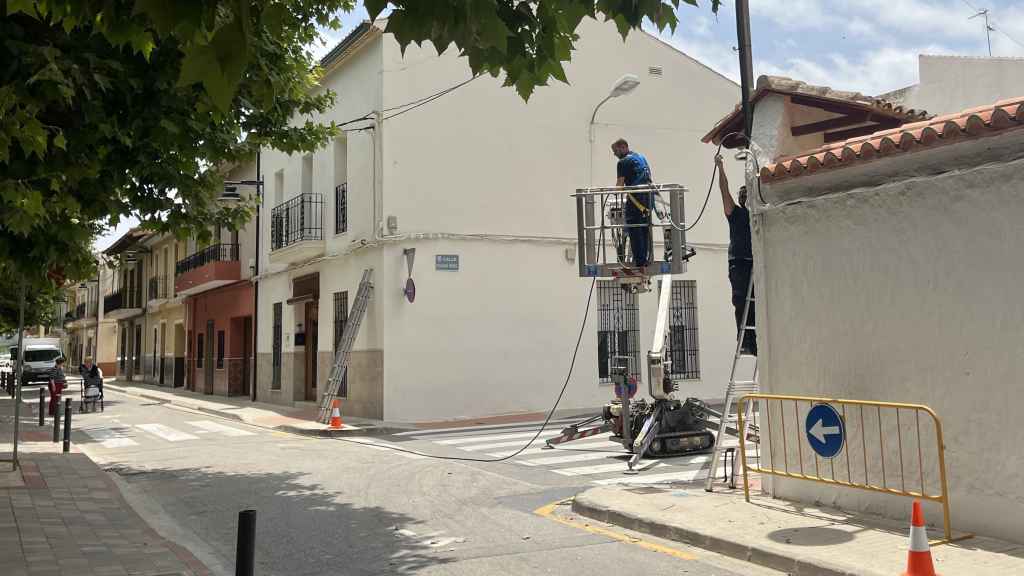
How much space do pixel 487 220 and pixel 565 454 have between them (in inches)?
291

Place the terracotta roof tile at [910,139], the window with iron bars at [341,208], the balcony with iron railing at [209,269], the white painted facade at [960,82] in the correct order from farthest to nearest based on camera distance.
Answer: the balcony with iron railing at [209,269] < the window with iron bars at [341,208] < the white painted facade at [960,82] < the terracotta roof tile at [910,139]

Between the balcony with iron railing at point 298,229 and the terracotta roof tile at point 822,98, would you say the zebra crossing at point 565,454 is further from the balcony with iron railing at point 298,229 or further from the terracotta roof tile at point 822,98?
the balcony with iron railing at point 298,229

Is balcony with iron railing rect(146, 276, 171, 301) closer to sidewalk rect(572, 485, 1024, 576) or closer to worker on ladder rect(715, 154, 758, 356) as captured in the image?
worker on ladder rect(715, 154, 758, 356)

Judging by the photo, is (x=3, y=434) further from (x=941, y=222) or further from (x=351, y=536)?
(x=941, y=222)

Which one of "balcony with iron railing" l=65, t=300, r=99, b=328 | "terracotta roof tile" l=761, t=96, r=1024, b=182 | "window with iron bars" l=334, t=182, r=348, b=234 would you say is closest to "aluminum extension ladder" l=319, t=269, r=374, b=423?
"window with iron bars" l=334, t=182, r=348, b=234

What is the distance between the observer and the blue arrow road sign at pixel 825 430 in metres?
6.40

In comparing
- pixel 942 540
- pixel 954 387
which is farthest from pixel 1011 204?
pixel 942 540

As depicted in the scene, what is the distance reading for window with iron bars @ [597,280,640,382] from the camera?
18578 millimetres

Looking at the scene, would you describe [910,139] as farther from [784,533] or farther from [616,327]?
[616,327]

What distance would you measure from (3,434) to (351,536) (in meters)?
11.5

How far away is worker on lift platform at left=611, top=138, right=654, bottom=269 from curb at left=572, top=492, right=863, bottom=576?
3.40 m

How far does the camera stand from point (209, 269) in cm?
2717

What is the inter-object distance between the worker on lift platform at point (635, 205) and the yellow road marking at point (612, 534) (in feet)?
11.5

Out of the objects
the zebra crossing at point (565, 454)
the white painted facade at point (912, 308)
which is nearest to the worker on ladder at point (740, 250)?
the white painted facade at point (912, 308)
